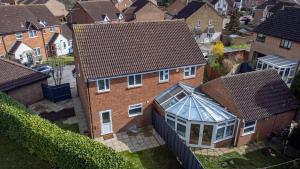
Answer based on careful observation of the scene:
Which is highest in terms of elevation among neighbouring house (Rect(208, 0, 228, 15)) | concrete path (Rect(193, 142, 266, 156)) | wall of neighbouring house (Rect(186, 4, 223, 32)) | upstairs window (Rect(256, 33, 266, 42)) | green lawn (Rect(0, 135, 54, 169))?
neighbouring house (Rect(208, 0, 228, 15))

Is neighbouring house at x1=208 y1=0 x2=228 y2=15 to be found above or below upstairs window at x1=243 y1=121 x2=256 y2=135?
above

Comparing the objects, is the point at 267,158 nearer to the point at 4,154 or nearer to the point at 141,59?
the point at 141,59

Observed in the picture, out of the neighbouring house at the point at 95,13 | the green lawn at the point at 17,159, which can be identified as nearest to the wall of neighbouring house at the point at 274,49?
the green lawn at the point at 17,159

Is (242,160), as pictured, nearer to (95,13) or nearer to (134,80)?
(134,80)

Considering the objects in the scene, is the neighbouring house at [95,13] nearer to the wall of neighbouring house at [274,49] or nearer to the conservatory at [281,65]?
the wall of neighbouring house at [274,49]

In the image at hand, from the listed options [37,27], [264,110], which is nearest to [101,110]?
[264,110]

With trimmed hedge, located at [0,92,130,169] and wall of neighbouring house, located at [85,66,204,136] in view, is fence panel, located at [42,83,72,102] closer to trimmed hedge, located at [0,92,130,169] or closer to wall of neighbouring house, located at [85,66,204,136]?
trimmed hedge, located at [0,92,130,169]

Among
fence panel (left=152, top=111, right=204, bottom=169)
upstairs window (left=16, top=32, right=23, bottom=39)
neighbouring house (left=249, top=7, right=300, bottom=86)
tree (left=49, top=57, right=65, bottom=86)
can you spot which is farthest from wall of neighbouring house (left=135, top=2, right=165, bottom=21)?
fence panel (left=152, top=111, right=204, bottom=169)

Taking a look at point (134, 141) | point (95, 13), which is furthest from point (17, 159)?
point (95, 13)
